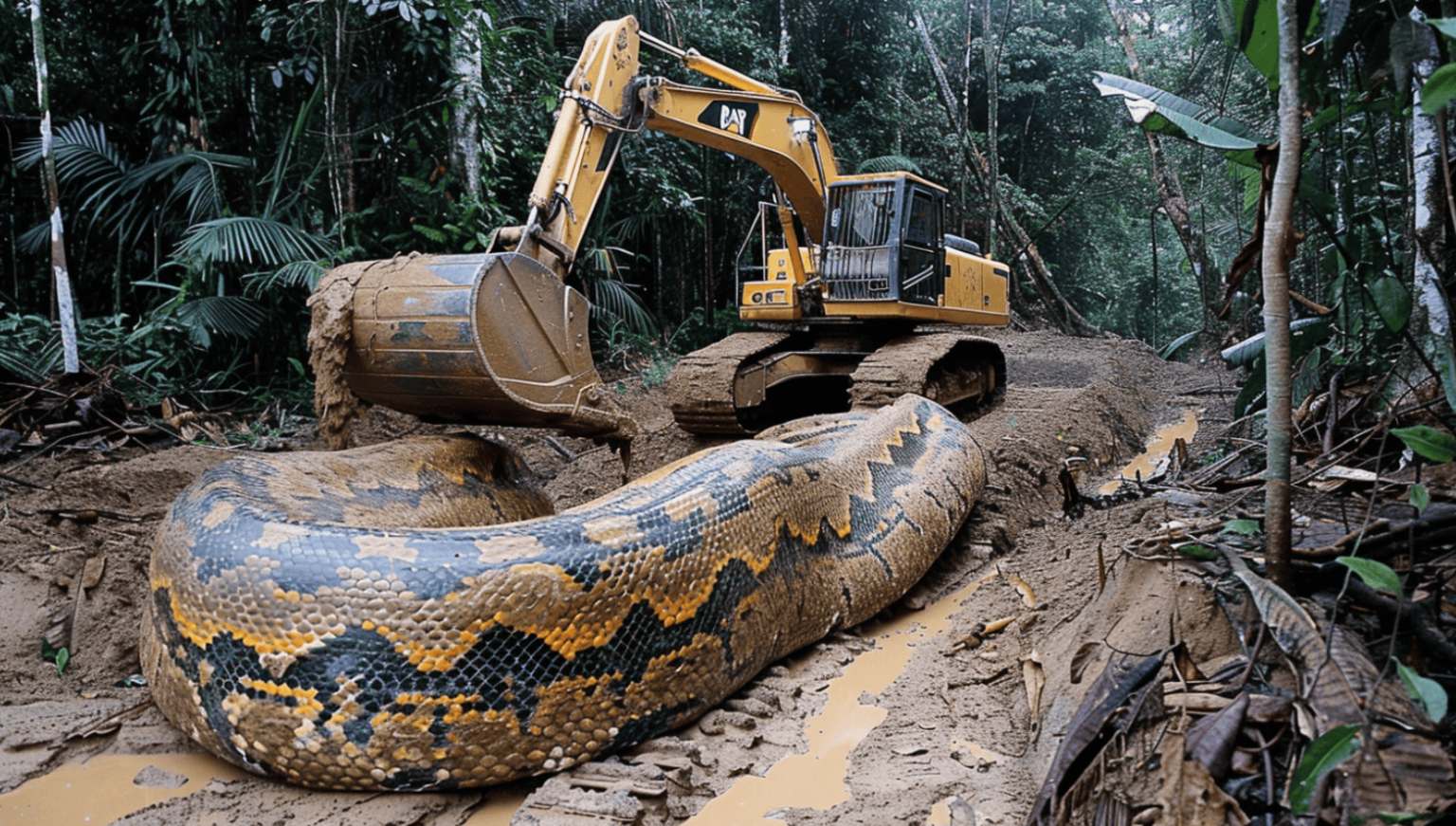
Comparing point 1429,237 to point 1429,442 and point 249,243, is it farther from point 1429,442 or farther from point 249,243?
point 249,243

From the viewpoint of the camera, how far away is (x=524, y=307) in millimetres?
4977

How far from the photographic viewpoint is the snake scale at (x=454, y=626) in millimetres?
2701

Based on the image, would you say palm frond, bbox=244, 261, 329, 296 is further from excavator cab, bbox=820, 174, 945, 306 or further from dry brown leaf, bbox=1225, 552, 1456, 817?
dry brown leaf, bbox=1225, 552, 1456, 817

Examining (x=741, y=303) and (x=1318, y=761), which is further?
(x=741, y=303)

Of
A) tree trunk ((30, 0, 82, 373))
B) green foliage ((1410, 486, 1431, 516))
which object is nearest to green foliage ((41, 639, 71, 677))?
tree trunk ((30, 0, 82, 373))

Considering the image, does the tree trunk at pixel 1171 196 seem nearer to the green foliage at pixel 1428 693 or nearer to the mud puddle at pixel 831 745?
the mud puddle at pixel 831 745

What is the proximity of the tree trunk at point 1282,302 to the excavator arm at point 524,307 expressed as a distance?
3.54m

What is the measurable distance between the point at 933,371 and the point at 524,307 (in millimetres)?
4502

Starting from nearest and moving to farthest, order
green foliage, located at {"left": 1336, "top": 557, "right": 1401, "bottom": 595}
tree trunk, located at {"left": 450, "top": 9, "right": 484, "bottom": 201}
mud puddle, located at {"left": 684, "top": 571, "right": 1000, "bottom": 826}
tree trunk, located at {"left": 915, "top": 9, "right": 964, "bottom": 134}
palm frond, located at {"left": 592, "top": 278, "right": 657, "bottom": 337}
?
1. green foliage, located at {"left": 1336, "top": 557, "right": 1401, "bottom": 595}
2. mud puddle, located at {"left": 684, "top": 571, "right": 1000, "bottom": 826}
3. tree trunk, located at {"left": 450, "top": 9, "right": 484, "bottom": 201}
4. palm frond, located at {"left": 592, "top": 278, "right": 657, "bottom": 337}
5. tree trunk, located at {"left": 915, "top": 9, "right": 964, "bottom": 134}

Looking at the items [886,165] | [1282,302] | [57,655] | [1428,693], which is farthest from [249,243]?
[886,165]

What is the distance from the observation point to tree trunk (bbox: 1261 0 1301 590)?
2.21m

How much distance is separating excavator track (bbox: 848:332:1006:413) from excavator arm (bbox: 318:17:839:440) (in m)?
2.55

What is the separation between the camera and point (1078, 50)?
24125 millimetres

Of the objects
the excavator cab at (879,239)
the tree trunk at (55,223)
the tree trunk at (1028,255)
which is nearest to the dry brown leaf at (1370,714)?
the excavator cab at (879,239)
